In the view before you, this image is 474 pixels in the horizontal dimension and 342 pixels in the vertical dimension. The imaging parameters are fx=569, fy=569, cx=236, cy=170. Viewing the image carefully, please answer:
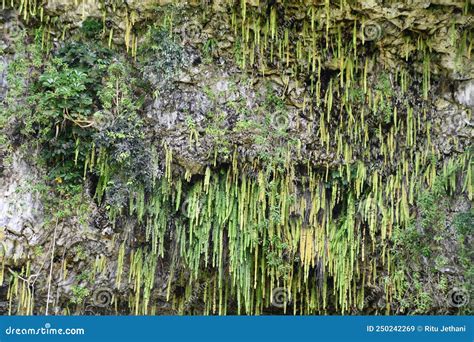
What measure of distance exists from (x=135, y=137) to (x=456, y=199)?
4.43m

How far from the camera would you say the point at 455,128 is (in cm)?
793

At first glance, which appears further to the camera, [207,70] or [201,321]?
[207,70]

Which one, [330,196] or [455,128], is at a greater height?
[455,128]

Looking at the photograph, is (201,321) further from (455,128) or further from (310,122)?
(455,128)

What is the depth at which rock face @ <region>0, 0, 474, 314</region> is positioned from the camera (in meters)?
7.46

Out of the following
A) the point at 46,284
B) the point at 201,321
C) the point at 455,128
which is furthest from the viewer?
the point at 455,128

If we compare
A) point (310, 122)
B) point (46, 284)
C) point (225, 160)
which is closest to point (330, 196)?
point (310, 122)

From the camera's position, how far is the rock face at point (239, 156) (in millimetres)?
7457

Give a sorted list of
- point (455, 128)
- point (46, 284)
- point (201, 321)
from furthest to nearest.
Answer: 1. point (455, 128)
2. point (46, 284)
3. point (201, 321)

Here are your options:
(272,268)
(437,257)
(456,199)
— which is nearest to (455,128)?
(456,199)

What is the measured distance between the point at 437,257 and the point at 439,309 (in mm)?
684

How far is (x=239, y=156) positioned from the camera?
24.8 feet

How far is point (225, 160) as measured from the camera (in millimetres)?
7531

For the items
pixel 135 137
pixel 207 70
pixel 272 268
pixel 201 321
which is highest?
pixel 207 70
